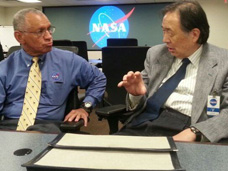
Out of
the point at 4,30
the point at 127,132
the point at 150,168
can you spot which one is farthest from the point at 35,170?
the point at 4,30

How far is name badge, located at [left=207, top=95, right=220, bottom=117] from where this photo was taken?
1300 millimetres

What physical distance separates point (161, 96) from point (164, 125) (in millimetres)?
183

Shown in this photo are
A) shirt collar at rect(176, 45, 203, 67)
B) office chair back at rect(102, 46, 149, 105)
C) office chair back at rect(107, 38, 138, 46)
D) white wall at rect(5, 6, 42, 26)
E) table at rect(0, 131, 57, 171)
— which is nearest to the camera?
table at rect(0, 131, 57, 171)

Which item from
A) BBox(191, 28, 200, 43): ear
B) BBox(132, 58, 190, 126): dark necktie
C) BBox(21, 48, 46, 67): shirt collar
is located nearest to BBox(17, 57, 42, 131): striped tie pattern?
BBox(21, 48, 46, 67): shirt collar

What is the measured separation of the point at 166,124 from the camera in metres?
1.44

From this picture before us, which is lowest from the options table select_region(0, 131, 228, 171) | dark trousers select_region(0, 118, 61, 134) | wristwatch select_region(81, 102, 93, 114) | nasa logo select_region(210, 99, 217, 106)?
dark trousers select_region(0, 118, 61, 134)

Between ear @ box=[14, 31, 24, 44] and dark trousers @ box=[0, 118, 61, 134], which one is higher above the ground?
ear @ box=[14, 31, 24, 44]

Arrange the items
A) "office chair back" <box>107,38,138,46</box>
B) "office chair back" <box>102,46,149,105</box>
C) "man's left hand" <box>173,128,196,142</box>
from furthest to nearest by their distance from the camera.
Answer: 1. "office chair back" <box>107,38,138,46</box>
2. "office chair back" <box>102,46,149,105</box>
3. "man's left hand" <box>173,128,196,142</box>

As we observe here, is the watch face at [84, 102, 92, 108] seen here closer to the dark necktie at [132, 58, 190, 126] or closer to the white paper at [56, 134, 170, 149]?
the dark necktie at [132, 58, 190, 126]

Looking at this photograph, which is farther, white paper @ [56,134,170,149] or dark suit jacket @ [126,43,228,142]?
dark suit jacket @ [126,43,228,142]

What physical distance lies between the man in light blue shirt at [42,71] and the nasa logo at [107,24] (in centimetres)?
635

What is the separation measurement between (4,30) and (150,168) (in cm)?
544

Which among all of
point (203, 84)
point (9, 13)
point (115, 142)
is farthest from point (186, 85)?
point (9, 13)

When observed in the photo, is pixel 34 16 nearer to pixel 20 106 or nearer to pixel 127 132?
pixel 20 106
